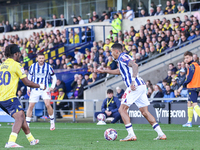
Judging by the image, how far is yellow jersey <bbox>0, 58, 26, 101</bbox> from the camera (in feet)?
23.2

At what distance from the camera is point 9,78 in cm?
711

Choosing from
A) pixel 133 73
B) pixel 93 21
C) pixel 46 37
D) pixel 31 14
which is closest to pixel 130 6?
pixel 93 21

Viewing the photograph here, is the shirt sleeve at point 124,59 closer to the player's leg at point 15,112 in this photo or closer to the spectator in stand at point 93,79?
the player's leg at point 15,112

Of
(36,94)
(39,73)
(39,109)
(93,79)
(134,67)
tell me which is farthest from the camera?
(93,79)

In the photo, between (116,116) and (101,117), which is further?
(116,116)

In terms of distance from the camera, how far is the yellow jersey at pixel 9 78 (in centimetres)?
707

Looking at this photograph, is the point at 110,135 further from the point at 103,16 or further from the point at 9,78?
the point at 103,16

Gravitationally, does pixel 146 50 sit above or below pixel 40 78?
above

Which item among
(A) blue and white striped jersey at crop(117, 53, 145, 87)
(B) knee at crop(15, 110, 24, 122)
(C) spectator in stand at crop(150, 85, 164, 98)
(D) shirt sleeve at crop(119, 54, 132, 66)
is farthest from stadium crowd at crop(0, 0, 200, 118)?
(B) knee at crop(15, 110, 24, 122)

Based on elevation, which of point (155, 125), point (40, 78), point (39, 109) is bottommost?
point (39, 109)

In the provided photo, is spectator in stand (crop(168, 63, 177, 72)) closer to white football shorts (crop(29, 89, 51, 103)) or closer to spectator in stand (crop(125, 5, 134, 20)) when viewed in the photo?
white football shorts (crop(29, 89, 51, 103))

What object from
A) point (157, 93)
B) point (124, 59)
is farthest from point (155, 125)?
point (157, 93)

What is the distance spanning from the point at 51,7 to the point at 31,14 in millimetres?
2289

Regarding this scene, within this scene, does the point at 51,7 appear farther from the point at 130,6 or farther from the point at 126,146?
the point at 126,146
